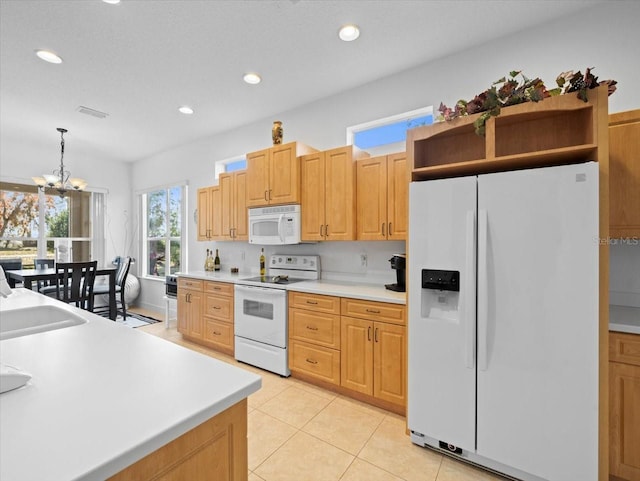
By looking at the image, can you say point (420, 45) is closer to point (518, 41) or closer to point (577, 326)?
point (518, 41)

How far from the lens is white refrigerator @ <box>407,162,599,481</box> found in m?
1.49

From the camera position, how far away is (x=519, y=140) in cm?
197

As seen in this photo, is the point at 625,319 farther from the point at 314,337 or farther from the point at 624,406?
the point at 314,337

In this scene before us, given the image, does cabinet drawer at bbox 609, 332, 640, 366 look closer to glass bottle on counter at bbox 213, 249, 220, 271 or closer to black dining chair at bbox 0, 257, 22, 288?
glass bottle on counter at bbox 213, 249, 220, 271

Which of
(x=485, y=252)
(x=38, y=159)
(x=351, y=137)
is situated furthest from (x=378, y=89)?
(x=38, y=159)

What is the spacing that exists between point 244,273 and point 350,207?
1991 millimetres

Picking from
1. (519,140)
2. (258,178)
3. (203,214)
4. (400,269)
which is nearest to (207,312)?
(203,214)

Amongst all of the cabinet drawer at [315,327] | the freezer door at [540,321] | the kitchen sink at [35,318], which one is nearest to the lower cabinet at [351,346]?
the cabinet drawer at [315,327]

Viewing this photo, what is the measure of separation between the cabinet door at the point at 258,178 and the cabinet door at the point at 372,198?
3.59 feet

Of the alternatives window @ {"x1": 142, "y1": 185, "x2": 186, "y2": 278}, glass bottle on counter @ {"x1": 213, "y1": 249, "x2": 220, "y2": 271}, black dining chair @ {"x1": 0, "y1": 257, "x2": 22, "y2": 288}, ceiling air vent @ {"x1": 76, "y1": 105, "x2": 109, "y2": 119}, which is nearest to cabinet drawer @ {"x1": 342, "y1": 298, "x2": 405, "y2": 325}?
glass bottle on counter @ {"x1": 213, "y1": 249, "x2": 220, "y2": 271}

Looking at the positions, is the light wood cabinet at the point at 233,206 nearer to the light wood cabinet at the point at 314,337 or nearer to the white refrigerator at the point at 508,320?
the light wood cabinet at the point at 314,337

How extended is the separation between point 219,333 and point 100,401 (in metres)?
2.90

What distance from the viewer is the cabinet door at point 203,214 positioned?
165 inches

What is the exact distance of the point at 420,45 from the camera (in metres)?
2.46
